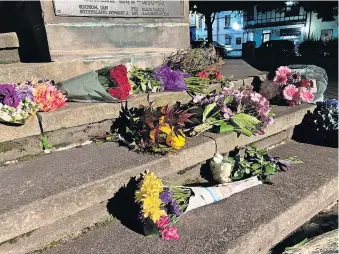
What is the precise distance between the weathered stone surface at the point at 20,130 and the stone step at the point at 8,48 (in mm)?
1472

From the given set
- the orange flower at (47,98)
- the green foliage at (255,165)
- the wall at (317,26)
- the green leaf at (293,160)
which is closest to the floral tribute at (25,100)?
the orange flower at (47,98)

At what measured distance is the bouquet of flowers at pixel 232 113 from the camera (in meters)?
3.31

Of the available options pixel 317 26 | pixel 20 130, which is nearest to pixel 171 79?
pixel 20 130

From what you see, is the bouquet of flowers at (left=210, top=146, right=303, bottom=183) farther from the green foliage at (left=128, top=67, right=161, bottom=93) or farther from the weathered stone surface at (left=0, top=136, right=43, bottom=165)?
the weathered stone surface at (left=0, top=136, right=43, bottom=165)

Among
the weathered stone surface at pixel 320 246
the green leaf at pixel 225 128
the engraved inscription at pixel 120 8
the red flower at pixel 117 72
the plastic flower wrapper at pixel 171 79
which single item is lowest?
the weathered stone surface at pixel 320 246

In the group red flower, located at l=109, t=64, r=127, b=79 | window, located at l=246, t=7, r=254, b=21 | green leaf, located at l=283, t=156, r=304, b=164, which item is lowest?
green leaf, located at l=283, t=156, r=304, b=164

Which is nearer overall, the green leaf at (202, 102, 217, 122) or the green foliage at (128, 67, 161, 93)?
the green leaf at (202, 102, 217, 122)

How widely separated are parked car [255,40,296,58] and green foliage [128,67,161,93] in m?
15.8

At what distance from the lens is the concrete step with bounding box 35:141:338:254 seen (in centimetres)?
224

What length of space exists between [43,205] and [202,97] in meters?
2.18

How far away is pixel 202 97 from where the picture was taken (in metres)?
3.70

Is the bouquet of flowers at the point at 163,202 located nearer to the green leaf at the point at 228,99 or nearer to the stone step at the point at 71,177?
the stone step at the point at 71,177

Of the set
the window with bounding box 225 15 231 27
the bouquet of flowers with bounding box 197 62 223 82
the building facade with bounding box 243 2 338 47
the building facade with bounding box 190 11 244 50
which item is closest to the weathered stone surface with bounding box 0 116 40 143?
the bouquet of flowers with bounding box 197 62 223 82

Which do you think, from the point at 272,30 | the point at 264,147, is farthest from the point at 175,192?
the point at 272,30
